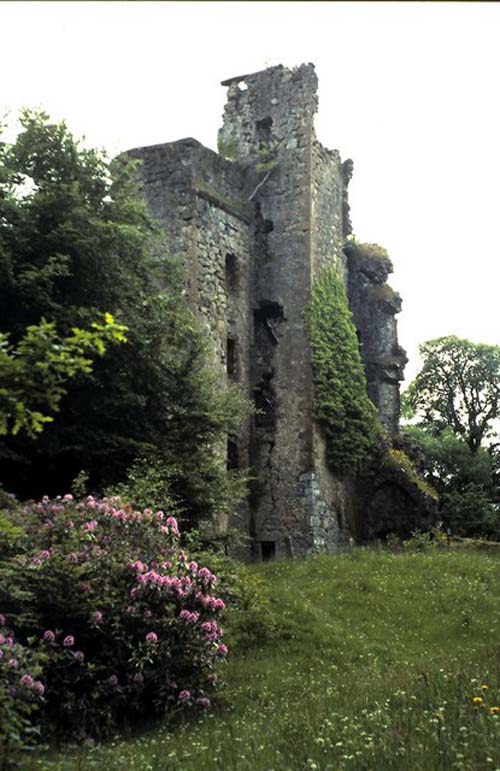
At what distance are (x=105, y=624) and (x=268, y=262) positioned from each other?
1844 cm

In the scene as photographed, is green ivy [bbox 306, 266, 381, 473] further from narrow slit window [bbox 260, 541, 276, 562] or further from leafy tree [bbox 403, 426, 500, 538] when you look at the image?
leafy tree [bbox 403, 426, 500, 538]

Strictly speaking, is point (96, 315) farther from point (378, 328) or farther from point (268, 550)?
point (378, 328)

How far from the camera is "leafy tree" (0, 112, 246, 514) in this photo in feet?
51.6

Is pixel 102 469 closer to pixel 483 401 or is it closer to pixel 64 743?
pixel 64 743

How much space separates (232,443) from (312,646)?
12.5 metres

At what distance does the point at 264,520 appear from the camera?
2562 centimetres

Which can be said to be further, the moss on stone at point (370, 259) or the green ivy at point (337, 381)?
the moss on stone at point (370, 259)

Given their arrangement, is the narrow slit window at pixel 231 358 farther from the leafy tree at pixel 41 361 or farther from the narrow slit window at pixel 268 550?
the leafy tree at pixel 41 361

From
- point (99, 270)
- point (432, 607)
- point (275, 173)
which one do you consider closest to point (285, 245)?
point (275, 173)

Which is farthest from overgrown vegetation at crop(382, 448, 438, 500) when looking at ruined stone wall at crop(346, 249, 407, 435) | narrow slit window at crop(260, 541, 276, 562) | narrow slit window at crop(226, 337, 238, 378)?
narrow slit window at crop(226, 337, 238, 378)

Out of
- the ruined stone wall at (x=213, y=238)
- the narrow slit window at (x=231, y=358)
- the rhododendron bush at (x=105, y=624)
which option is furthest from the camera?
the narrow slit window at (x=231, y=358)

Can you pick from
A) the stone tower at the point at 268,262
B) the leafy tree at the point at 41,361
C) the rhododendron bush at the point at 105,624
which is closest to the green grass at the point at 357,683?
the rhododendron bush at the point at 105,624

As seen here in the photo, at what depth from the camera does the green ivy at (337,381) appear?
Result: 26078 millimetres

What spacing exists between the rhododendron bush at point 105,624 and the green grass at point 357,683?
53 centimetres
